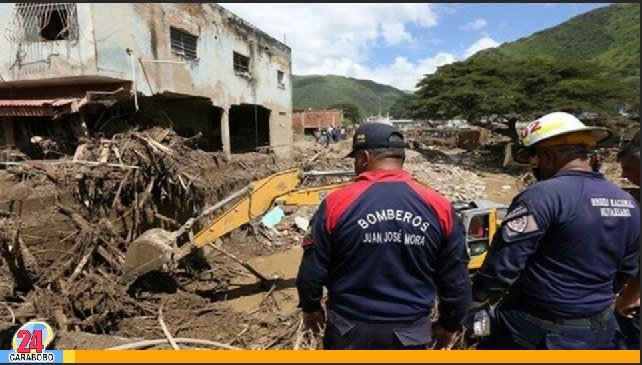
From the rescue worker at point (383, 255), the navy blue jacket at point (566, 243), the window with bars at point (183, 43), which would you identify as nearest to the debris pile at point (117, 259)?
the rescue worker at point (383, 255)

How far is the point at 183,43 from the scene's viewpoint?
12586 mm

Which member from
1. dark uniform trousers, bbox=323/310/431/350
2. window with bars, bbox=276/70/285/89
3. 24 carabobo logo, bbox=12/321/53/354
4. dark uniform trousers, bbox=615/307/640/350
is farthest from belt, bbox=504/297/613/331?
window with bars, bbox=276/70/285/89

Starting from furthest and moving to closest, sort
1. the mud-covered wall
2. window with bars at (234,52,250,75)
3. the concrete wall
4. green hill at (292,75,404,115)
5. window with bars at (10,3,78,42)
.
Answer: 1. green hill at (292,75,404,115)
2. the concrete wall
3. window with bars at (234,52,250,75)
4. the mud-covered wall
5. window with bars at (10,3,78,42)

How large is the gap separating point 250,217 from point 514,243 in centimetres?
502

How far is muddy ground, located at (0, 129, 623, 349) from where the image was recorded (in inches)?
233

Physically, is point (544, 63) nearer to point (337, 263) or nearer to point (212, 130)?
point (212, 130)

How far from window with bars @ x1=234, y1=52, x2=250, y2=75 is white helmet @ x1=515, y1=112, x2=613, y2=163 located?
47.5 ft

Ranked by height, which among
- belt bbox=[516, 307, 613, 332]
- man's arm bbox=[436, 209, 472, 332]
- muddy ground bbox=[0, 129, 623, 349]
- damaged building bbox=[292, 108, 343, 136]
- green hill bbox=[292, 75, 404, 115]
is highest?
green hill bbox=[292, 75, 404, 115]

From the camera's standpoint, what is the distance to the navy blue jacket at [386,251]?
7.18ft

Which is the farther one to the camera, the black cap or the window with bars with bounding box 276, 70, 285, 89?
the window with bars with bounding box 276, 70, 285, 89

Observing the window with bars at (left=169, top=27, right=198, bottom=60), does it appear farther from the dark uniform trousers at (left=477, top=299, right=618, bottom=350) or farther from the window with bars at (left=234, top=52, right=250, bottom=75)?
the dark uniform trousers at (left=477, top=299, right=618, bottom=350)

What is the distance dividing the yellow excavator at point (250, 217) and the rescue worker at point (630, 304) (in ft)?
10.5

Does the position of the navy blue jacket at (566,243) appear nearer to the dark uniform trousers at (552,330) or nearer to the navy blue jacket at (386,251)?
the dark uniform trousers at (552,330)

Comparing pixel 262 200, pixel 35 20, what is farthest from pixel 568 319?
pixel 35 20
